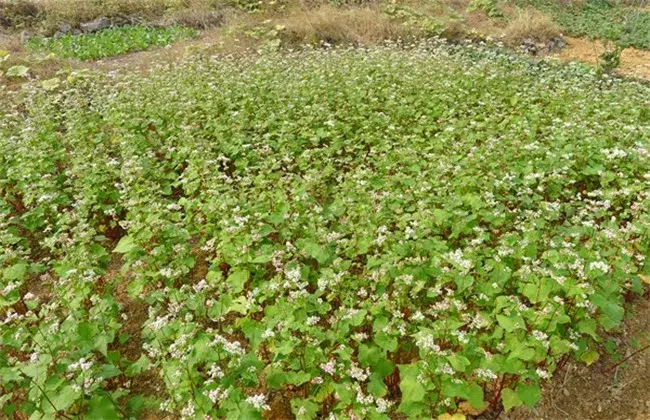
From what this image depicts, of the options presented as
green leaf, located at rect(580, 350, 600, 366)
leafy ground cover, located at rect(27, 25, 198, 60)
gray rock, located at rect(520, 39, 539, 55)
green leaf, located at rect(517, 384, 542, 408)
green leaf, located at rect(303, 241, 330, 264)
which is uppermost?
green leaf, located at rect(303, 241, 330, 264)

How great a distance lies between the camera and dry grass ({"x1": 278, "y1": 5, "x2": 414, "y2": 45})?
49.2ft

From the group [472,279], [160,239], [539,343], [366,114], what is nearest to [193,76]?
[366,114]

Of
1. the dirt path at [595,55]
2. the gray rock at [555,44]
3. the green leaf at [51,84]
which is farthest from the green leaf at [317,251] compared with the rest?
the gray rock at [555,44]

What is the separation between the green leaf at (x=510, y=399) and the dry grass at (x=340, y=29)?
12.7 meters

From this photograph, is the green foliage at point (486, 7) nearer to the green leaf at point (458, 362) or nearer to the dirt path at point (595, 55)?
the dirt path at point (595, 55)

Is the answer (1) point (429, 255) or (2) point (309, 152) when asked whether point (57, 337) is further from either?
(2) point (309, 152)

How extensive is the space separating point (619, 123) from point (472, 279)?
16.6 feet

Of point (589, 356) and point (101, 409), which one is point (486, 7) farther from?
point (101, 409)

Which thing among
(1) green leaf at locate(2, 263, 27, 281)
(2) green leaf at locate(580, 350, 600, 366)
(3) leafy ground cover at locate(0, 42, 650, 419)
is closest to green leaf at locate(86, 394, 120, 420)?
(3) leafy ground cover at locate(0, 42, 650, 419)

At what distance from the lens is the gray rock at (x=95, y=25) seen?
57.9ft

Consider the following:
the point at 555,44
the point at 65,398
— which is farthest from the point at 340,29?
the point at 65,398

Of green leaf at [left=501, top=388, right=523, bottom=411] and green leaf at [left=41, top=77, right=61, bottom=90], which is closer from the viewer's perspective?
green leaf at [left=501, top=388, right=523, bottom=411]

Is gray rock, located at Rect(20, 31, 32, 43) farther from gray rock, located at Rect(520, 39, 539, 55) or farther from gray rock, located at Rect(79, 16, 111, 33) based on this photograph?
gray rock, located at Rect(520, 39, 539, 55)

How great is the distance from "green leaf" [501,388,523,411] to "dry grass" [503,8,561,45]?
1611 cm
